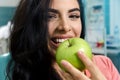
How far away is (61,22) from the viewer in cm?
Answer: 91

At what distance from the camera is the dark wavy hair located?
952mm

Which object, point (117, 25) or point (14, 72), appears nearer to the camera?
point (14, 72)

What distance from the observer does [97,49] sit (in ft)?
6.63

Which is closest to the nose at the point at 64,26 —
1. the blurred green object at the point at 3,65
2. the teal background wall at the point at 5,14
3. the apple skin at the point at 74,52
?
Answer: the apple skin at the point at 74,52

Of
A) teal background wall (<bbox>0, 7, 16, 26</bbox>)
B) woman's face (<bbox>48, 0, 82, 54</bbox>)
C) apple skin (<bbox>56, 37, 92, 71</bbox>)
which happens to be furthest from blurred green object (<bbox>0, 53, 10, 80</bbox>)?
teal background wall (<bbox>0, 7, 16, 26</bbox>)

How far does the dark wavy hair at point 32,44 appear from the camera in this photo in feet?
3.12

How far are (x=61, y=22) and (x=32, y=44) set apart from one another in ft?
0.46

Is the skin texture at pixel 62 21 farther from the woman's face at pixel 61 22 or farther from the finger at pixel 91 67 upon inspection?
the finger at pixel 91 67

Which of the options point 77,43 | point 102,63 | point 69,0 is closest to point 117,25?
point 102,63

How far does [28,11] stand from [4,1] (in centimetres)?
148

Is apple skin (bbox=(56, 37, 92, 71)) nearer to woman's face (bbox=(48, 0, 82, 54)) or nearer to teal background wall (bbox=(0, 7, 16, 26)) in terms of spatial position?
woman's face (bbox=(48, 0, 82, 54))

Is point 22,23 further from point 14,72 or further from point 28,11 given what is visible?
point 14,72

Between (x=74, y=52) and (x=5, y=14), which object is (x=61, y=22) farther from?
(x=5, y=14)

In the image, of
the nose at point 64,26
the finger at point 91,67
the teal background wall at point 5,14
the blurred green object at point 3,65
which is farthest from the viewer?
the teal background wall at point 5,14
